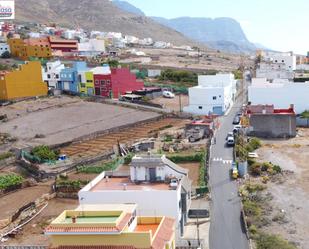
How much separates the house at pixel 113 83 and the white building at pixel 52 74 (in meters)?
5.75

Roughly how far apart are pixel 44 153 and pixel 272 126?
61.7ft

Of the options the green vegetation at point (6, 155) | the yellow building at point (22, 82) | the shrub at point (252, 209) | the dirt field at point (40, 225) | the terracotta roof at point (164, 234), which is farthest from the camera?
the yellow building at point (22, 82)

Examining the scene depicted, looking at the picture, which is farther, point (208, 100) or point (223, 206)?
point (208, 100)

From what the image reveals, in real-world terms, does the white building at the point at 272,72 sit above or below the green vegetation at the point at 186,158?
above

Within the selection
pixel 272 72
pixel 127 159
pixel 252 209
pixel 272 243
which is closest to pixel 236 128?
pixel 127 159

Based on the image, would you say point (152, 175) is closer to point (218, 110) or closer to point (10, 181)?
point (10, 181)

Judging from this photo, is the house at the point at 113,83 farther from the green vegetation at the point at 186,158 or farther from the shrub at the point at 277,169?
the shrub at the point at 277,169

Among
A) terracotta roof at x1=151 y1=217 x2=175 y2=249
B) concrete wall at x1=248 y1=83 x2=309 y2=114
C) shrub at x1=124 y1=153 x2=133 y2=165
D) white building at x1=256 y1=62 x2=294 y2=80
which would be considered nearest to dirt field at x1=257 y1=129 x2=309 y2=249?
concrete wall at x1=248 y1=83 x2=309 y2=114

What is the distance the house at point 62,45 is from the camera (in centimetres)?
9569

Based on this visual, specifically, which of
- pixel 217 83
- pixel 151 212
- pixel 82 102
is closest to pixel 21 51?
pixel 82 102

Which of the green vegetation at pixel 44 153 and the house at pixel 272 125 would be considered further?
the house at pixel 272 125

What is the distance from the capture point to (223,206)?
24.9 m

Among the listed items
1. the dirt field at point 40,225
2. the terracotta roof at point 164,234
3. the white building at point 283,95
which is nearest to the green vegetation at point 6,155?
the dirt field at point 40,225

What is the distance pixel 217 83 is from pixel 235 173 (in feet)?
86.5
